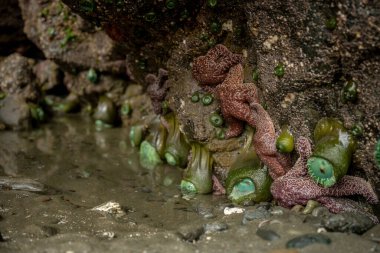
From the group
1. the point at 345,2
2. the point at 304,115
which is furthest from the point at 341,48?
the point at 304,115

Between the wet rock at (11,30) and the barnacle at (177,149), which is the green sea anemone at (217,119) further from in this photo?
the wet rock at (11,30)

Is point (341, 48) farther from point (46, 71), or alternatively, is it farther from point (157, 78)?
point (46, 71)

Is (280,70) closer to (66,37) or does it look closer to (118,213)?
(118,213)

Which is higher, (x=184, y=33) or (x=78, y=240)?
(x=184, y=33)

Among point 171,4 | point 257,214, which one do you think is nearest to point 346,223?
point 257,214

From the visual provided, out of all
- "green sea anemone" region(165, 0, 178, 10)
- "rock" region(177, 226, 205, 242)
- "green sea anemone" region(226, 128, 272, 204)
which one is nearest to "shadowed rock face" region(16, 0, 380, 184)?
"green sea anemone" region(165, 0, 178, 10)

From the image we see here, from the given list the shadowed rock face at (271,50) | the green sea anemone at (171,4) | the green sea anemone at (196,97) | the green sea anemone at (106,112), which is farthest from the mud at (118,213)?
the green sea anemone at (171,4)

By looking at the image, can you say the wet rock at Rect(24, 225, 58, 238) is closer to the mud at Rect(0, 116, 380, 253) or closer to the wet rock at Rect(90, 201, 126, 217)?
the mud at Rect(0, 116, 380, 253)
